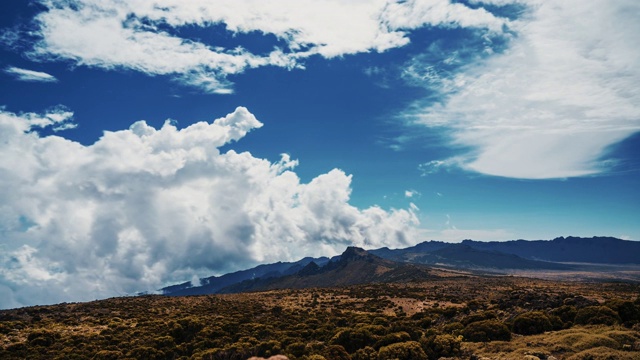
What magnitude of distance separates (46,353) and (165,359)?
1180 cm

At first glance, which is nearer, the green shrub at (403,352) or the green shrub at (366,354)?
the green shrub at (403,352)

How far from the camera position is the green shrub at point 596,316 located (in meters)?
23.0

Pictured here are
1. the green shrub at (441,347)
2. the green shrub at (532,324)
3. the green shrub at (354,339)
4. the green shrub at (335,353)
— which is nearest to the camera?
the green shrub at (441,347)

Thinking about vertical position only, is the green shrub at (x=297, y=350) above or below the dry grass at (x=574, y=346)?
below

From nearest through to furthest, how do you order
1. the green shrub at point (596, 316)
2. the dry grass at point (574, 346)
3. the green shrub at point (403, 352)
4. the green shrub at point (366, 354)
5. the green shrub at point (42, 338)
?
the dry grass at point (574, 346), the green shrub at point (403, 352), the green shrub at point (366, 354), the green shrub at point (596, 316), the green shrub at point (42, 338)

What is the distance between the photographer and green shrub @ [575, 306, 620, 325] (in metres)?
23.0

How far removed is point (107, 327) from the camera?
4175 centimetres

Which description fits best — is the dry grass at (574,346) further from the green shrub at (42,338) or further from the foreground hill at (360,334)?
the green shrub at (42,338)

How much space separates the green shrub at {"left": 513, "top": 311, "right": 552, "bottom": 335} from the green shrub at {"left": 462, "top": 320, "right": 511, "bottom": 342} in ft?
6.62

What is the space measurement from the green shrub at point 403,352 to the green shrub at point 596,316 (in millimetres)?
12335

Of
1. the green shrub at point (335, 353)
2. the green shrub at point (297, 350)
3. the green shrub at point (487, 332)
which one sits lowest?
the green shrub at point (297, 350)

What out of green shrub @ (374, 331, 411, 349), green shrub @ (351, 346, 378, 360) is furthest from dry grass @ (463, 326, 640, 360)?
green shrub @ (351, 346, 378, 360)

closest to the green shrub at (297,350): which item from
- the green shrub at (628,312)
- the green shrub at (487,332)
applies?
the green shrub at (487,332)

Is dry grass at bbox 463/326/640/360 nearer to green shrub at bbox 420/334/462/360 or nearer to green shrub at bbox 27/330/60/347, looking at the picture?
green shrub at bbox 420/334/462/360
